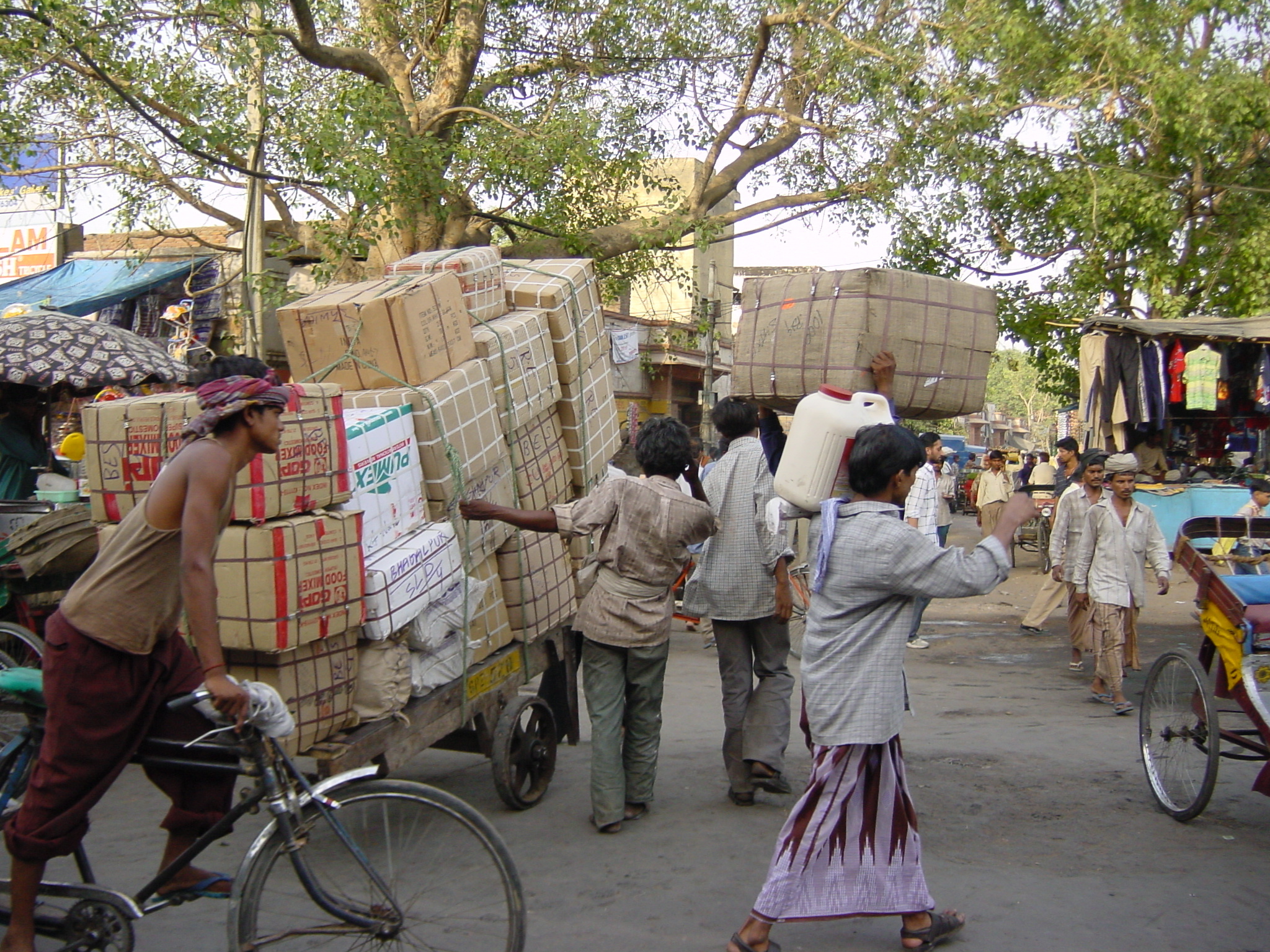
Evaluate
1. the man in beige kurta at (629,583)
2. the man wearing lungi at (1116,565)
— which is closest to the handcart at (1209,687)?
the man wearing lungi at (1116,565)

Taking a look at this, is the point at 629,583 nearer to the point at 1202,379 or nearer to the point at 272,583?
the point at 272,583

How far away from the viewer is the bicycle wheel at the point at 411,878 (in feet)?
8.98

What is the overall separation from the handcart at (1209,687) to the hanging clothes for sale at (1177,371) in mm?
5148

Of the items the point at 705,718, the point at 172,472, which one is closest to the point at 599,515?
the point at 172,472

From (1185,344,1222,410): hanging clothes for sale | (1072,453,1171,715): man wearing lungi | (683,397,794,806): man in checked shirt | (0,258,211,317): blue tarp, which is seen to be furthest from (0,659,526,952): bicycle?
(0,258,211,317): blue tarp

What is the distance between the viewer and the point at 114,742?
2.93 m

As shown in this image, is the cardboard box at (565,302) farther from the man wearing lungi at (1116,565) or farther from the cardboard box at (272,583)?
the man wearing lungi at (1116,565)

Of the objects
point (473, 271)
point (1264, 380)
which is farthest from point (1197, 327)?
point (473, 271)

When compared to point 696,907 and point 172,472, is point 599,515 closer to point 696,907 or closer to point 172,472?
point 696,907

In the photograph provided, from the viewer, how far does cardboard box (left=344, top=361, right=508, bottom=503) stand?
→ 3.91m

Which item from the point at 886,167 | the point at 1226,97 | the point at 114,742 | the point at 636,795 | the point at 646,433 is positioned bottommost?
the point at 636,795

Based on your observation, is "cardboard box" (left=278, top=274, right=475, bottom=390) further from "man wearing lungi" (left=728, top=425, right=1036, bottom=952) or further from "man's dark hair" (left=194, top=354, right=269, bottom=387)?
"man wearing lungi" (left=728, top=425, right=1036, bottom=952)

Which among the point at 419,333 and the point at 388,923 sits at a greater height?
the point at 419,333

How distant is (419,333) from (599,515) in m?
0.97
